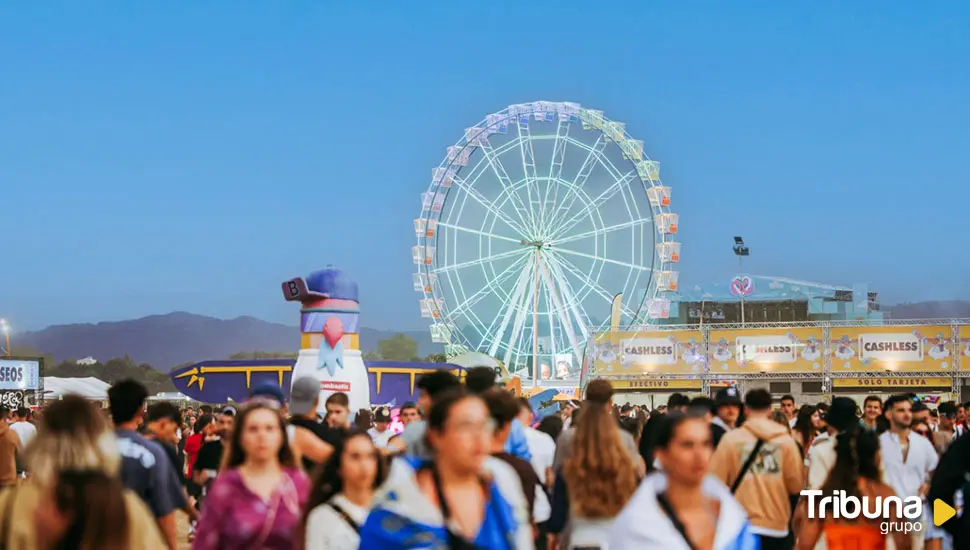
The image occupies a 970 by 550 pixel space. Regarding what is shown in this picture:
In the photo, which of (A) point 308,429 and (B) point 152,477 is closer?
(B) point 152,477

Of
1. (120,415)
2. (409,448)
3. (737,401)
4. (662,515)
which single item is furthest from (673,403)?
(662,515)

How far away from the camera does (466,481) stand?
4.50 m

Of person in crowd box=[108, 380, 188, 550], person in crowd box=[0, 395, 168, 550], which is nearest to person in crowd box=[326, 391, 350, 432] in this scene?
person in crowd box=[108, 380, 188, 550]

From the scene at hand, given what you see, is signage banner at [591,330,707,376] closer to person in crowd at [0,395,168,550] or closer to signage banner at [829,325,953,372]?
signage banner at [829,325,953,372]

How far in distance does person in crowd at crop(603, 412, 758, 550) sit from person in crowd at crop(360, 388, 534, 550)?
18.2 inches

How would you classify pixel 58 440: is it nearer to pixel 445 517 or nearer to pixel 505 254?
pixel 445 517

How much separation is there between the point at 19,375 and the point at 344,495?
190 ft

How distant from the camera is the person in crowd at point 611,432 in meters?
7.23

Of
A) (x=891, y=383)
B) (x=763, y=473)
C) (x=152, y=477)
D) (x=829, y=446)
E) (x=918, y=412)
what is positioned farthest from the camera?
(x=891, y=383)

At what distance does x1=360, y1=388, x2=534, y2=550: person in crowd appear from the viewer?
14.4 feet

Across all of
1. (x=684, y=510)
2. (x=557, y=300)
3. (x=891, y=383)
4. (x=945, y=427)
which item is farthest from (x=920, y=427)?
(x=891, y=383)

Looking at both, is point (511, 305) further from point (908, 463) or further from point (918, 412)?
point (908, 463)

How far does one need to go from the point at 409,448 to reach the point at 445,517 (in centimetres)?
322

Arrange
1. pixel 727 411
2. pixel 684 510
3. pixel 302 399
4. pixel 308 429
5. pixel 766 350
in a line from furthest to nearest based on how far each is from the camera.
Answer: pixel 766 350, pixel 727 411, pixel 302 399, pixel 308 429, pixel 684 510
